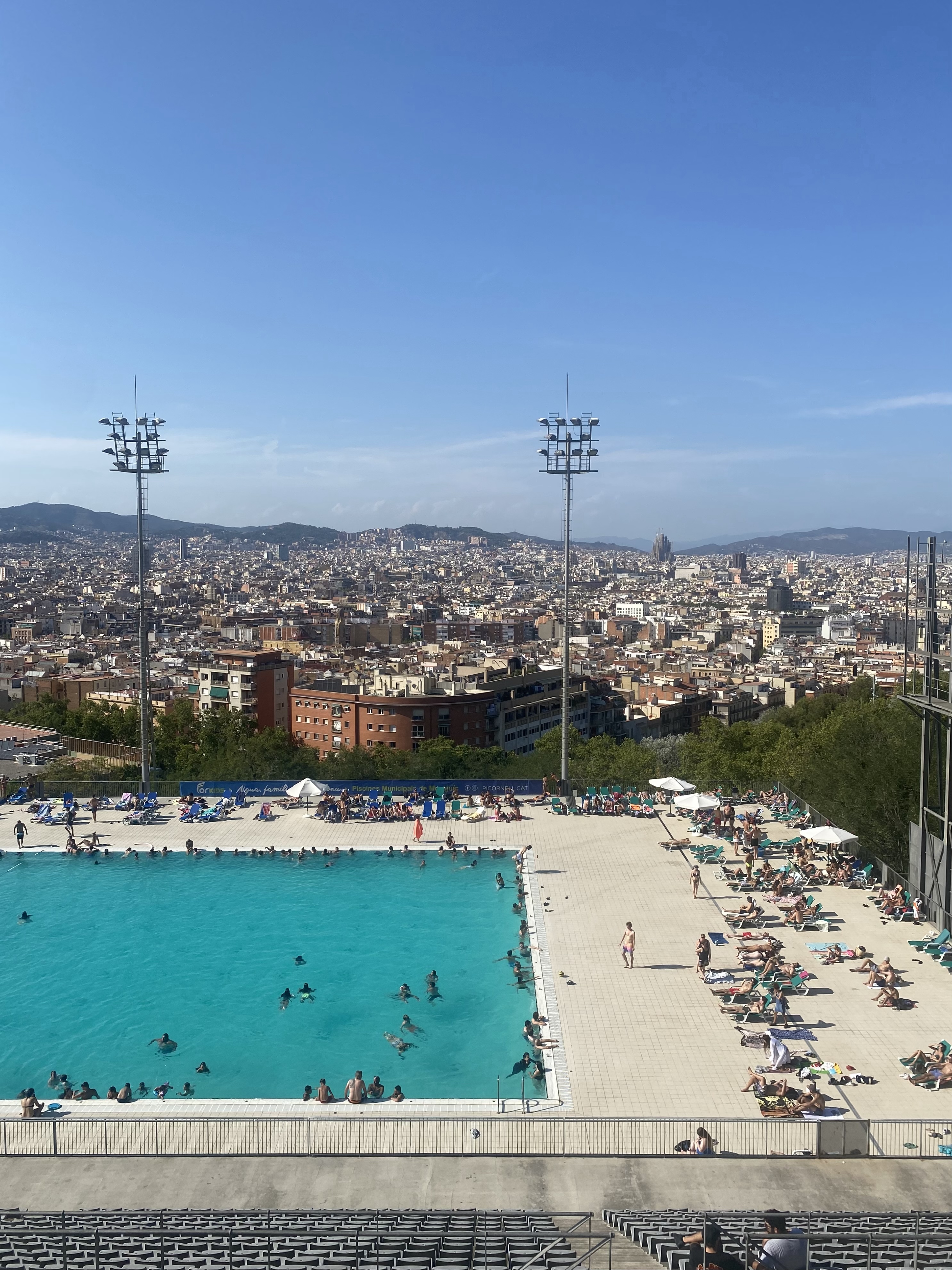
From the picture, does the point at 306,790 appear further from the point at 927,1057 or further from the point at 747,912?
the point at 927,1057

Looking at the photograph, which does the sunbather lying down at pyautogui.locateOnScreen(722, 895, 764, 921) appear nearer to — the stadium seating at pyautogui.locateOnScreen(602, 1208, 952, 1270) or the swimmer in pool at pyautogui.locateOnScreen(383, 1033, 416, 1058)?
the swimmer in pool at pyautogui.locateOnScreen(383, 1033, 416, 1058)

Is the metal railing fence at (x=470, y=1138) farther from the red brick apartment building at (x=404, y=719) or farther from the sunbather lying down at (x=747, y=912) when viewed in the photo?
the red brick apartment building at (x=404, y=719)

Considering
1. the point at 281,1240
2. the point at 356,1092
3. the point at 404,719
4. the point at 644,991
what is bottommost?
the point at 404,719

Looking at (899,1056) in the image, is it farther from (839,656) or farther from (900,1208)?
(839,656)

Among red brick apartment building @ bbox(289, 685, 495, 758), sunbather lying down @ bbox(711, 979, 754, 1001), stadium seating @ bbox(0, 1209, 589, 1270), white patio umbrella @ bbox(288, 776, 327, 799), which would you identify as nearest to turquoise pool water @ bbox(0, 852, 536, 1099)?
sunbather lying down @ bbox(711, 979, 754, 1001)

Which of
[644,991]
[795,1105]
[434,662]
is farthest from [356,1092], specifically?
[434,662]

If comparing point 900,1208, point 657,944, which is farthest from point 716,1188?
point 657,944
